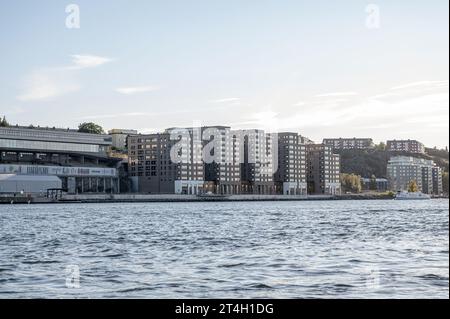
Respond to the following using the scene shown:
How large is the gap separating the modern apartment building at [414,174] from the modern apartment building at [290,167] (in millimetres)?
21709

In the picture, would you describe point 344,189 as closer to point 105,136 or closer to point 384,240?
point 105,136

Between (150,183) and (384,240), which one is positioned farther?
(150,183)

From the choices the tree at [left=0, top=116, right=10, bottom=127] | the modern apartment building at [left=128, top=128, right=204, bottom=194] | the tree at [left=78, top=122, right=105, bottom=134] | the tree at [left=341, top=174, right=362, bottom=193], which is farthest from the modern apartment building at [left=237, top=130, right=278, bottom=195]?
the tree at [left=0, top=116, right=10, bottom=127]

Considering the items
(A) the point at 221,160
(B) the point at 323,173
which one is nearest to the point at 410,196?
(B) the point at 323,173

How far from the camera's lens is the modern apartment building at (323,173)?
154125mm

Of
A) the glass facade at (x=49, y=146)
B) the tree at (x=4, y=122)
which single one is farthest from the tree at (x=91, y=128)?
the glass facade at (x=49, y=146)

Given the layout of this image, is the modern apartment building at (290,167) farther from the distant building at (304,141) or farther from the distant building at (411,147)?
the distant building at (411,147)

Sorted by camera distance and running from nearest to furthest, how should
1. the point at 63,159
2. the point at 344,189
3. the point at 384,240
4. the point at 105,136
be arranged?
the point at 384,240
the point at 63,159
the point at 105,136
the point at 344,189

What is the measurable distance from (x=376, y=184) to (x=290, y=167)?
950 inches

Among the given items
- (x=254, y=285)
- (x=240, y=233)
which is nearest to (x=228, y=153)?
(x=240, y=233)

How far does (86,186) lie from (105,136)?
1022 centimetres

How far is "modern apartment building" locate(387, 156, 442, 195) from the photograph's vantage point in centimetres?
15838
